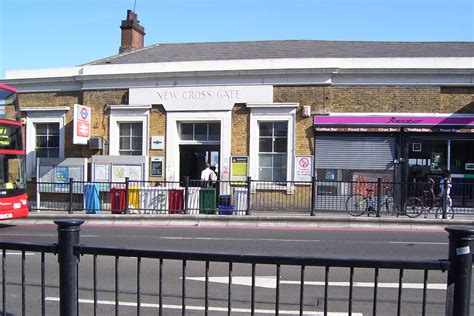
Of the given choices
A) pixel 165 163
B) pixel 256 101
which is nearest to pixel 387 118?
pixel 256 101

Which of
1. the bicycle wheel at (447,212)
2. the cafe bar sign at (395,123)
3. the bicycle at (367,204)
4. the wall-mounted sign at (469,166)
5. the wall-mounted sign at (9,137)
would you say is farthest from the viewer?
the wall-mounted sign at (469,166)

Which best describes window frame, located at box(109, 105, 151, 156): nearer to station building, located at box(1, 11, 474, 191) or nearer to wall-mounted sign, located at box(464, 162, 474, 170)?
station building, located at box(1, 11, 474, 191)

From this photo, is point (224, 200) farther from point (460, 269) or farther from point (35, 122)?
point (460, 269)

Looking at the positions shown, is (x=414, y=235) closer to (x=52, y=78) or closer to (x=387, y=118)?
(x=387, y=118)

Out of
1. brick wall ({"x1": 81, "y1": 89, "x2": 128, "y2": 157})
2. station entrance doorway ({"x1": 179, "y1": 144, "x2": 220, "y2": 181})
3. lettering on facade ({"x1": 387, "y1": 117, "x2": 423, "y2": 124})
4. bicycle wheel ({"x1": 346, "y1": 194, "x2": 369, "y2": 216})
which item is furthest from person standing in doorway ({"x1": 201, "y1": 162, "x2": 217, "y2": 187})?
lettering on facade ({"x1": 387, "y1": 117, "x2": 423, "y2": 124})

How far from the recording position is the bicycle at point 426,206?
48.7 feet

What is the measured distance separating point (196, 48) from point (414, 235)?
49.9 ft

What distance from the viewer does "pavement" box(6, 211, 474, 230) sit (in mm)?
14000

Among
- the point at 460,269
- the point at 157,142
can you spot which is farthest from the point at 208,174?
the point at 460,269

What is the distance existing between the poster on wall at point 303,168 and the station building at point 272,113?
54mm

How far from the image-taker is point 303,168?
17.7 m

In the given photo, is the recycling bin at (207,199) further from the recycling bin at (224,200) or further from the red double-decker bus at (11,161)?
the red double-decker bus at (11,161)

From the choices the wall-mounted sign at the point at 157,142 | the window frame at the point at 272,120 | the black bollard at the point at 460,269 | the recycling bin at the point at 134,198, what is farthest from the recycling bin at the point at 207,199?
the black bollard at the point at 460,269

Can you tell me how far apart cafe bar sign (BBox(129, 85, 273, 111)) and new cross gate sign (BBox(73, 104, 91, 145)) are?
187 cm
